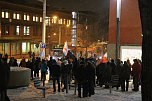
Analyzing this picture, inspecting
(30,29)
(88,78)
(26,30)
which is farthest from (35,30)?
(88,78)

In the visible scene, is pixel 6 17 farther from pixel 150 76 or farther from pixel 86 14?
pixel 150 76

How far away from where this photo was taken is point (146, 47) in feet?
16.1

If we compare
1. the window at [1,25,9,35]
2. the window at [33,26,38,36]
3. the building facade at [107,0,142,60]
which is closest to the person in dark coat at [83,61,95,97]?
the building facade at [107,0,142,60]

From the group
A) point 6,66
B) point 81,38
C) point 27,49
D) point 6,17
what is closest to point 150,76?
point 6,66

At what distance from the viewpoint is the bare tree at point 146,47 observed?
4.77 meters

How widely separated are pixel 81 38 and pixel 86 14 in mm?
17981

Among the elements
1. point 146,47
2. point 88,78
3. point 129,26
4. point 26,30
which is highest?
point 26,30

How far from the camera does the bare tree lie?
4.77m

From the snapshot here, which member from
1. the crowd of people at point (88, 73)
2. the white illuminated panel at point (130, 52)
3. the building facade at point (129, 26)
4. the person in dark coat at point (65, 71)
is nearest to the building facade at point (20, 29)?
the building facade at point (129, 26)

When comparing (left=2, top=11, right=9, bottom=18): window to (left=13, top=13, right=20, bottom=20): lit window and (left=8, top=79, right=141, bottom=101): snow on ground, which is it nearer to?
(left=13, top=13, right=20, bottom=20): lit window

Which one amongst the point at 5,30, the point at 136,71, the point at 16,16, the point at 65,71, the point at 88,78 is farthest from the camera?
the point at 16,16

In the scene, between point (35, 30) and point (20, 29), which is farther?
point (35, 30)

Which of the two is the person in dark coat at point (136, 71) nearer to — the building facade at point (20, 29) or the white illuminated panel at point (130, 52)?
the white illuminated panel at point (130, 52)

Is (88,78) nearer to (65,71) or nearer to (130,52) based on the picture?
(65,71)
